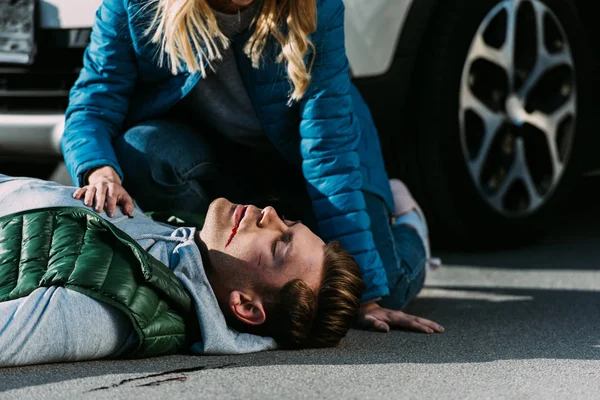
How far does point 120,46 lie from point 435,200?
1.54m

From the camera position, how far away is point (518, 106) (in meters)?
4.85

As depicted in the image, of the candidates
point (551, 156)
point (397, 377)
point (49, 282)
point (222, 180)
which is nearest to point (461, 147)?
point (551, 156)

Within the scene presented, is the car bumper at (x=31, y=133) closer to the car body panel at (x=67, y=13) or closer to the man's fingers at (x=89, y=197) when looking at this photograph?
the car body panel at (x=67, y=13)

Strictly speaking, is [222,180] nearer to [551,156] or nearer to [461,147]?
[461,147]

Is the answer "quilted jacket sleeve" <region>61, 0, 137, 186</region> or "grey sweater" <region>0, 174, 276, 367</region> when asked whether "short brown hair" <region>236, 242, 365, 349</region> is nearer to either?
"grey sweater" <region>0, 174, 276, 367</region>

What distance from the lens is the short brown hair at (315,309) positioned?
3209mm

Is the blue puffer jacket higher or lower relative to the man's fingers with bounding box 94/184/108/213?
higher

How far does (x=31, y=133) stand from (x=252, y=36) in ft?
4.24

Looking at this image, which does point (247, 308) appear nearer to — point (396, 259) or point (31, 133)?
point (396, 259)

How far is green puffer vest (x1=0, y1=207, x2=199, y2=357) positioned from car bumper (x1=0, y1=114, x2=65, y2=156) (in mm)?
1266

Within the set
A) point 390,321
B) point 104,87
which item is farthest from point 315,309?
point 104,87

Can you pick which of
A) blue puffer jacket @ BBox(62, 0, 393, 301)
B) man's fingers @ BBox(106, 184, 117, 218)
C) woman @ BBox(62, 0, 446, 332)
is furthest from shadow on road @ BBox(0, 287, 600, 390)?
man's fingers @ BBox(106, 184, 117, 218)

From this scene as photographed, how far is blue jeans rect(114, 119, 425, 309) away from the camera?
3857 mm

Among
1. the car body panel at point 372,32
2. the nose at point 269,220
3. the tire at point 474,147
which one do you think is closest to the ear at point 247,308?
the nose at point 269,220
